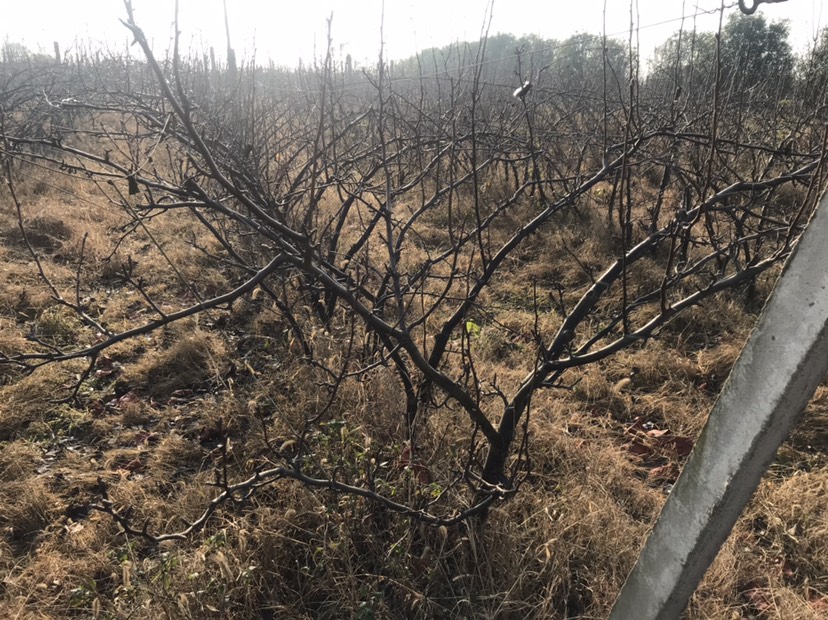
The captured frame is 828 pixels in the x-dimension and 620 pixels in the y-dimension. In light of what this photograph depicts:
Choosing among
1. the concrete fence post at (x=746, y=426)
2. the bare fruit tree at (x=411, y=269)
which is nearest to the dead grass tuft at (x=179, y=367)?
the bare fruit tree at (x=411, y=269)

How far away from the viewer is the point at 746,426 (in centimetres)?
74

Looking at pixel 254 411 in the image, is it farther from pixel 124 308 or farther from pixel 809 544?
pixel 809 544

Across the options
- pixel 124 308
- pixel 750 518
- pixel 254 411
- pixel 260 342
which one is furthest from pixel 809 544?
pixel 124 308

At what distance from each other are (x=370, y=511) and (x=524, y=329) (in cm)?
223

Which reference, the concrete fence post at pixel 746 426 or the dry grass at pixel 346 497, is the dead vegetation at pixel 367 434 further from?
the concrete fence post at pixel 746 426

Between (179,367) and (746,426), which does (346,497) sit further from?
(179,367)

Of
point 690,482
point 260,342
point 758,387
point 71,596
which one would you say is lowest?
point 71,596

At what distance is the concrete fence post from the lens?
650 millimetres

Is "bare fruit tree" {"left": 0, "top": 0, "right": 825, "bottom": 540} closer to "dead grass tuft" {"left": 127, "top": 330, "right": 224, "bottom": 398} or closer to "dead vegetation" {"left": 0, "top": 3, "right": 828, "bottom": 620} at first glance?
"dead vegetation" {"left": 0, "top": 3, "right": 828, "bottom": 620}

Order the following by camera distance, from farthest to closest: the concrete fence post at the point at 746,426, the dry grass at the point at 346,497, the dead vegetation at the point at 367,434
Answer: the dry grass at the point at 346,497 < the dead vegetation at the point at 367,434 < the concrete fence post at the point at 746,426

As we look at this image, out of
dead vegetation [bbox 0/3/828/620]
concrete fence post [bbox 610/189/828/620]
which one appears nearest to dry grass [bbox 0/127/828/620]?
dead vegetation [bbox 0/3/828/620]

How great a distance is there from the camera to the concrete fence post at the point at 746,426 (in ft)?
2.13

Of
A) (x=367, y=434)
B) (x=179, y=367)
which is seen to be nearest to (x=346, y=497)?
(x=367, y=434)

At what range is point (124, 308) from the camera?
407cm
